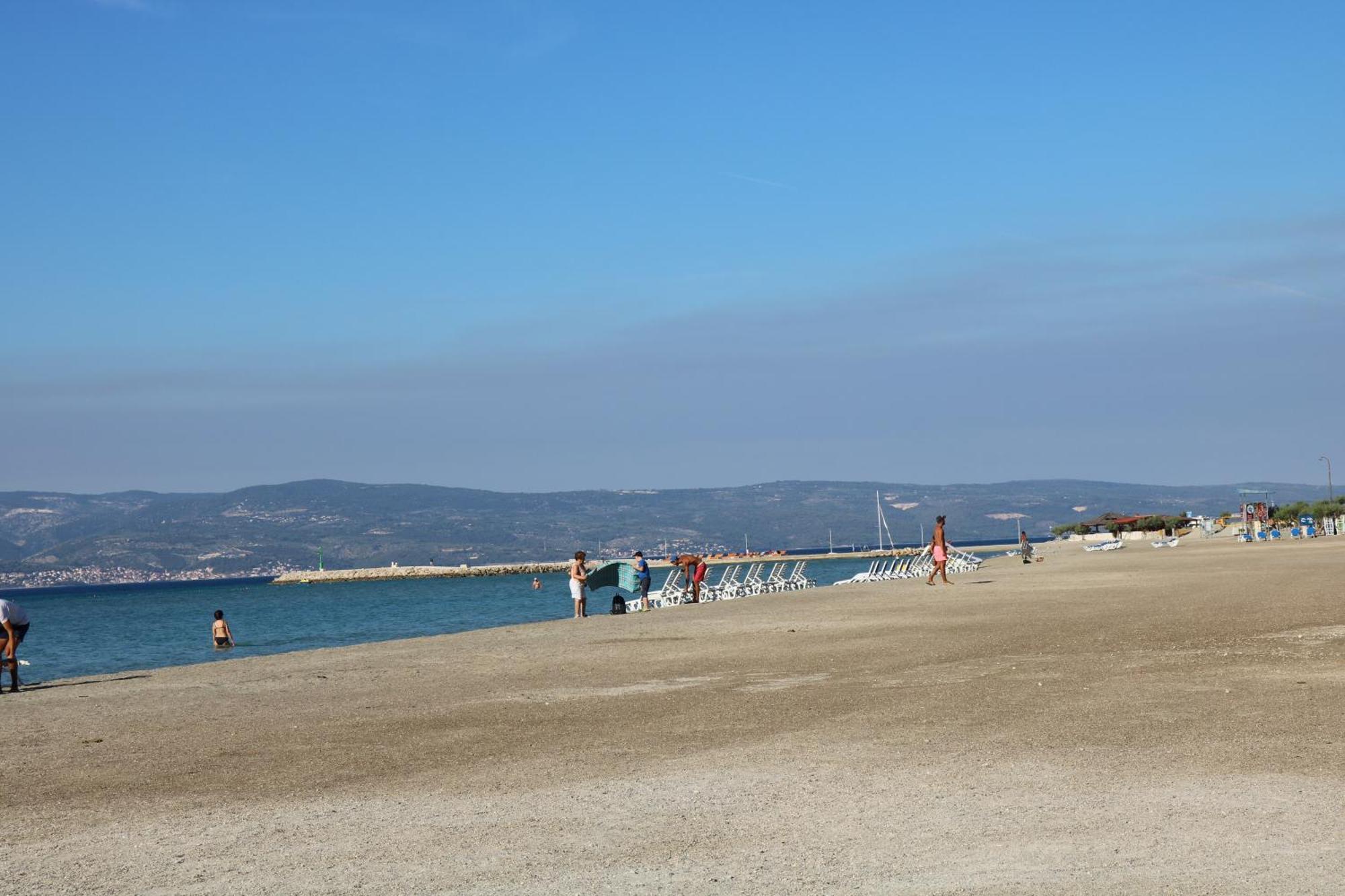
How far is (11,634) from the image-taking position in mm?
16328

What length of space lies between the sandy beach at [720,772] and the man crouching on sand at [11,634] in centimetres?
60

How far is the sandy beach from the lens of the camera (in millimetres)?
6078

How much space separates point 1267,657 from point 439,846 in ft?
29.8

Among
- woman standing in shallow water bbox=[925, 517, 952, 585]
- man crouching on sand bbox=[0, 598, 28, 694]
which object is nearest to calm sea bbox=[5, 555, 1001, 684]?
woman standing in shallow water bbox=[925, 517, 952, 585]

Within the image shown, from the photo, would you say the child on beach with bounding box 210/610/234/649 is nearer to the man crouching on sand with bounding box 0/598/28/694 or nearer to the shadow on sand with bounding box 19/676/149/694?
the shadow on sand with bounding box 19/676/149/694

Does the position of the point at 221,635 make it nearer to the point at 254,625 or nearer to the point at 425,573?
the point at 254,625

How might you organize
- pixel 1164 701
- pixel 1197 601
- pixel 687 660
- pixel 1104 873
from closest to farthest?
pixel 1104 873 → pixel 1164 701 → pixel 687 660 → pixel 1197 601

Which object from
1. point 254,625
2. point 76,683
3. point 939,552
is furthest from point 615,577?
point 254,625

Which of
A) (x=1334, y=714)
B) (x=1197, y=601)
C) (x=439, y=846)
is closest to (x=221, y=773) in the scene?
(x=439, y=846)

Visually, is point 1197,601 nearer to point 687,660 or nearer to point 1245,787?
point 687,660

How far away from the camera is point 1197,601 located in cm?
2259

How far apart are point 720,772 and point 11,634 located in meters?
11.0

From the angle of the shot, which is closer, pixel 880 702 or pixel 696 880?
pixel 696 880

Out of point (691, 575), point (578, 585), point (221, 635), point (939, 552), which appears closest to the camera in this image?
point (578, 585)
